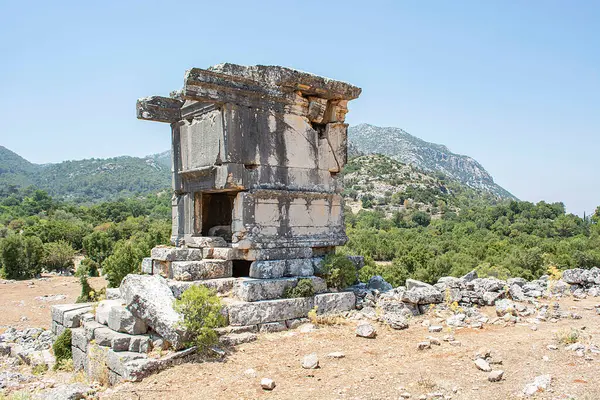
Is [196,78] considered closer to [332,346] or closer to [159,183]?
[332,346]

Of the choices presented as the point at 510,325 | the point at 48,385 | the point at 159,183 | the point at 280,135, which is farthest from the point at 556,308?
the point at 159,183

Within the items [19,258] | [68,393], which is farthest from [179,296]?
Result: [19,258]

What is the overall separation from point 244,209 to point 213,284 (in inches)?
51.0

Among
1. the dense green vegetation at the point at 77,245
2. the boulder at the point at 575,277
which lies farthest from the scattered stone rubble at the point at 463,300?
the dense green vegetation at the point at 77,245

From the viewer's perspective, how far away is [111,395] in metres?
5.42

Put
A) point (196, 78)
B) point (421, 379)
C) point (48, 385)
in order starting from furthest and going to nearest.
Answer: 1. point (196, 78)
2. point (48, 385)
3. point (421, 379)

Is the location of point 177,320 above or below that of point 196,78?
below

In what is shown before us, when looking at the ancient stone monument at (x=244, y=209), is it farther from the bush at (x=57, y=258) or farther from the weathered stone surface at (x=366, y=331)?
the bush at (x=57, y=258)

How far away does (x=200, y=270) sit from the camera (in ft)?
26.7

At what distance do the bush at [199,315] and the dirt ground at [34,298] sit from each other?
1100 cm

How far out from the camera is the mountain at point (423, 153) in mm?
147375

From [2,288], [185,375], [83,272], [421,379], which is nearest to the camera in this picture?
[421,379]

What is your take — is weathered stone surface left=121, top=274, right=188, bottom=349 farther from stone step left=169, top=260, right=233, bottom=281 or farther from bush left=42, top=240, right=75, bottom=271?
bush left=42, top=240, right=75, bottom=271

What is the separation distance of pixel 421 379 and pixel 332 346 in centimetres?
169
